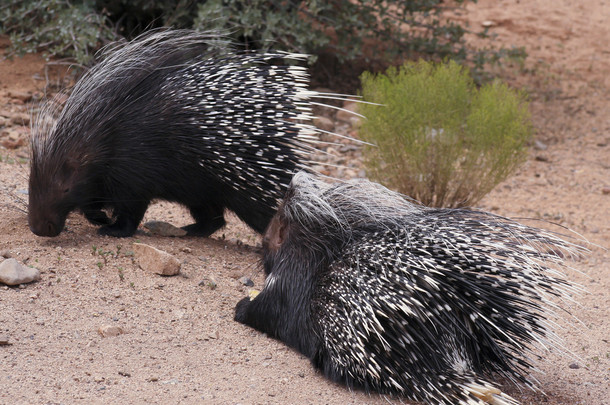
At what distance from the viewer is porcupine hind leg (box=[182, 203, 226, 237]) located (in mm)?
4719

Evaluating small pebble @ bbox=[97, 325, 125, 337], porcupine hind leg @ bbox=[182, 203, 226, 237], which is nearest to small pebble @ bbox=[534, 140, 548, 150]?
porcupine hind leg @ bbox=[182, 203, 226, 237]

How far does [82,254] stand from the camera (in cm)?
405

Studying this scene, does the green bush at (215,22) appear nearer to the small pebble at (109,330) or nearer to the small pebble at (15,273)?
the small pebble at (15,273)

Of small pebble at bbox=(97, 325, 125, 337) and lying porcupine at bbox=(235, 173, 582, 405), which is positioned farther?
small pebble at bbox=(97, 325, 125, 337)

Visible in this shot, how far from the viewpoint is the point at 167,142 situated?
169 inches

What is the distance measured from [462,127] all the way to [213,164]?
2.36m

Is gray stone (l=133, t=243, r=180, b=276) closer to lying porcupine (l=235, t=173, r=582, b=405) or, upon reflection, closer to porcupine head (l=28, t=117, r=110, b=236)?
porcupine head (l=28, t=117, r=110, b=236)

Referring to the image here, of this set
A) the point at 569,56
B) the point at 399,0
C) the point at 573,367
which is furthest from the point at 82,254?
the point at 569,56

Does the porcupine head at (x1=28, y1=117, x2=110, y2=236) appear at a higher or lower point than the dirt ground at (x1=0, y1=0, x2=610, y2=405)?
higher

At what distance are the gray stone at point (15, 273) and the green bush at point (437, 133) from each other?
107 inches

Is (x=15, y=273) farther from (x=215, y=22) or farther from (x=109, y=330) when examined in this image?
(x=215, y=22)

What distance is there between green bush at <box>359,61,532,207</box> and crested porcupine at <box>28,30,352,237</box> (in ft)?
4.02

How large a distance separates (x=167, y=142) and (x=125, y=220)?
21.3 inches

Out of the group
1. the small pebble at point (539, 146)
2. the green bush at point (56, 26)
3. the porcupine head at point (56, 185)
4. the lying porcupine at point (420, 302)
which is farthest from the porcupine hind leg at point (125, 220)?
the small pebble at point (539, 146)
